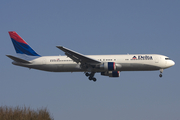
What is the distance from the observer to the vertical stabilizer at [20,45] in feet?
198

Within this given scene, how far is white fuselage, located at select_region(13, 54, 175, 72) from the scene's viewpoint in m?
54.5

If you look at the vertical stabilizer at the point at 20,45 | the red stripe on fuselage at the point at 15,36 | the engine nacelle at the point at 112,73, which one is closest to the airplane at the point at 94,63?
the engine nacelle at the point at 112,73

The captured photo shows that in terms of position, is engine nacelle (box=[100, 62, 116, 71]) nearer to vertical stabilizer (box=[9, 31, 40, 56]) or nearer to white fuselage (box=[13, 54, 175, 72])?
white fuselage (box=[13, 54, 175, 72])

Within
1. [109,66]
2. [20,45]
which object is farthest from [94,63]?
[20,45]

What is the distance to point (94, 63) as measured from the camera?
179 feet

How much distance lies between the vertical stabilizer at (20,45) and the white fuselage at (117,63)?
Answer: 314 cm

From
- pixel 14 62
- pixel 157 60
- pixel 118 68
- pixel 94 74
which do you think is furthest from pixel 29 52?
pixel 157 60

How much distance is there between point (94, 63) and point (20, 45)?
15.8m

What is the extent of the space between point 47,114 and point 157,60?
803 inches

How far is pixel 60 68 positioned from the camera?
5653 cm

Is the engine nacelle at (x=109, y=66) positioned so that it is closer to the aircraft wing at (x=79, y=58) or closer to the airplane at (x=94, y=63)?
the airplane at (x=94, y=63)

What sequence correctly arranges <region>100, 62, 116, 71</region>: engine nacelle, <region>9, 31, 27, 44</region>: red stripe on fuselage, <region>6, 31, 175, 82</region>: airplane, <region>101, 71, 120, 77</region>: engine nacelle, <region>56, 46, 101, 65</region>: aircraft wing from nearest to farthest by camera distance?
<region>56, 46, 101, 65</region>: aircraft wing → <region>100, 62, 116, 71</region>: engine nacelle → <region>6, 31, 175, 82</region>: airplane → <region>101, 71, 120, 77</region>: engine nacelle → <region>9, 31, 27, 44</region>: red stripe on fuselage

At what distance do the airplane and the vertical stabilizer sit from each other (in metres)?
1.21

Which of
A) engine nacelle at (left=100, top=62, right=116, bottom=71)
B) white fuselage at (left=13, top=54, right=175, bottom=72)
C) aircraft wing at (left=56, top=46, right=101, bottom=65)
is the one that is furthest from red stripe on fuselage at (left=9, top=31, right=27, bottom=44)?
engine nacelle at (left=100, top=62, right=116, bottom=71)
